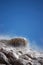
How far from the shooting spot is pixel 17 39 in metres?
29.0

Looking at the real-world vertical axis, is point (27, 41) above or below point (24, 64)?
above

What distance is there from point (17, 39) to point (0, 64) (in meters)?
11.7

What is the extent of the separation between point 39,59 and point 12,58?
315cm

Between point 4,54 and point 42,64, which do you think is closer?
point 42,64

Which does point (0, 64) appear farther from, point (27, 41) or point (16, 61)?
point (27, 41)

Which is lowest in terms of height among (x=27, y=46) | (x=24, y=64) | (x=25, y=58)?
(x=24, y=64)

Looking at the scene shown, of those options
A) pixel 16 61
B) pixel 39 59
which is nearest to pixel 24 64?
pixel 16 61

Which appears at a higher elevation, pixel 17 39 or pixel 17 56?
pixel 17 39

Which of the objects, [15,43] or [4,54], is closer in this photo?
[4,54]

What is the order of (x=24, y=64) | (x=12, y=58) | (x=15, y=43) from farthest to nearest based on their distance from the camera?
(x=15, y=43) < (x=12, y=58) < (x=24, y=64)

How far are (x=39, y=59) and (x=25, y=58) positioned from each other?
163cm

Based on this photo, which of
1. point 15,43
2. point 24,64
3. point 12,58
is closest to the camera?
point 24,64

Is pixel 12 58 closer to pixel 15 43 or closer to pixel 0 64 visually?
pixel 0 64

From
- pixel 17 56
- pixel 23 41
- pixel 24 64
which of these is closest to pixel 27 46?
pixel 23 41
